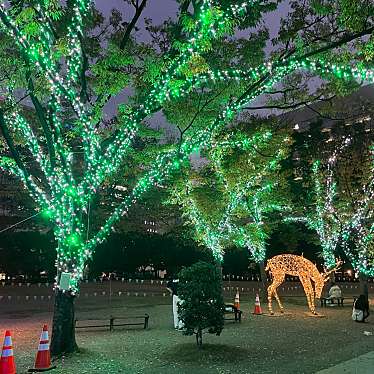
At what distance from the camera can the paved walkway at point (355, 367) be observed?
7.01 m

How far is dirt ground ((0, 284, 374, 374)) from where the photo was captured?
25.9 feet

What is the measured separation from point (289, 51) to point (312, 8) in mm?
1113

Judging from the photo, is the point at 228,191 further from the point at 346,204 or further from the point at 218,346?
the point at 218,346

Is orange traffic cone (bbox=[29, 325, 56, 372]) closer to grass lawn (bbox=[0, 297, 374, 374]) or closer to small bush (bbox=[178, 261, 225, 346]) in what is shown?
grass lawn (bbox=[0, 297, 374, 374])

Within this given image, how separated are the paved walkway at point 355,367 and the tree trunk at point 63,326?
4.95 m

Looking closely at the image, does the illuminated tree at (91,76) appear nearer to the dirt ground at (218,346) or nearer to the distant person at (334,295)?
the dirt ground at (218,346)

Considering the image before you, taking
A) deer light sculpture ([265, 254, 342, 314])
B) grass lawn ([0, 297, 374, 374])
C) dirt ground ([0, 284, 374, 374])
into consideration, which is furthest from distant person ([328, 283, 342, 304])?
grass lawn ([0, 297, 374, 374])

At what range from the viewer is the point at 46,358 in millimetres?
7711

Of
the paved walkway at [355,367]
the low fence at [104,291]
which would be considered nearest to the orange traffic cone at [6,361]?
the paved walkway at [355,367]

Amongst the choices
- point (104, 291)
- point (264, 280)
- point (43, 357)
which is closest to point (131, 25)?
point (43, 357)

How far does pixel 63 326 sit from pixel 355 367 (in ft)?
18.4

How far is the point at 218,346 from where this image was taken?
9523 mm

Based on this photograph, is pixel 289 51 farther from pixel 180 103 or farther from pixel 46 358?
pixel 46 358

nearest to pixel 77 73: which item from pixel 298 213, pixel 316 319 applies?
pixel 316 319
